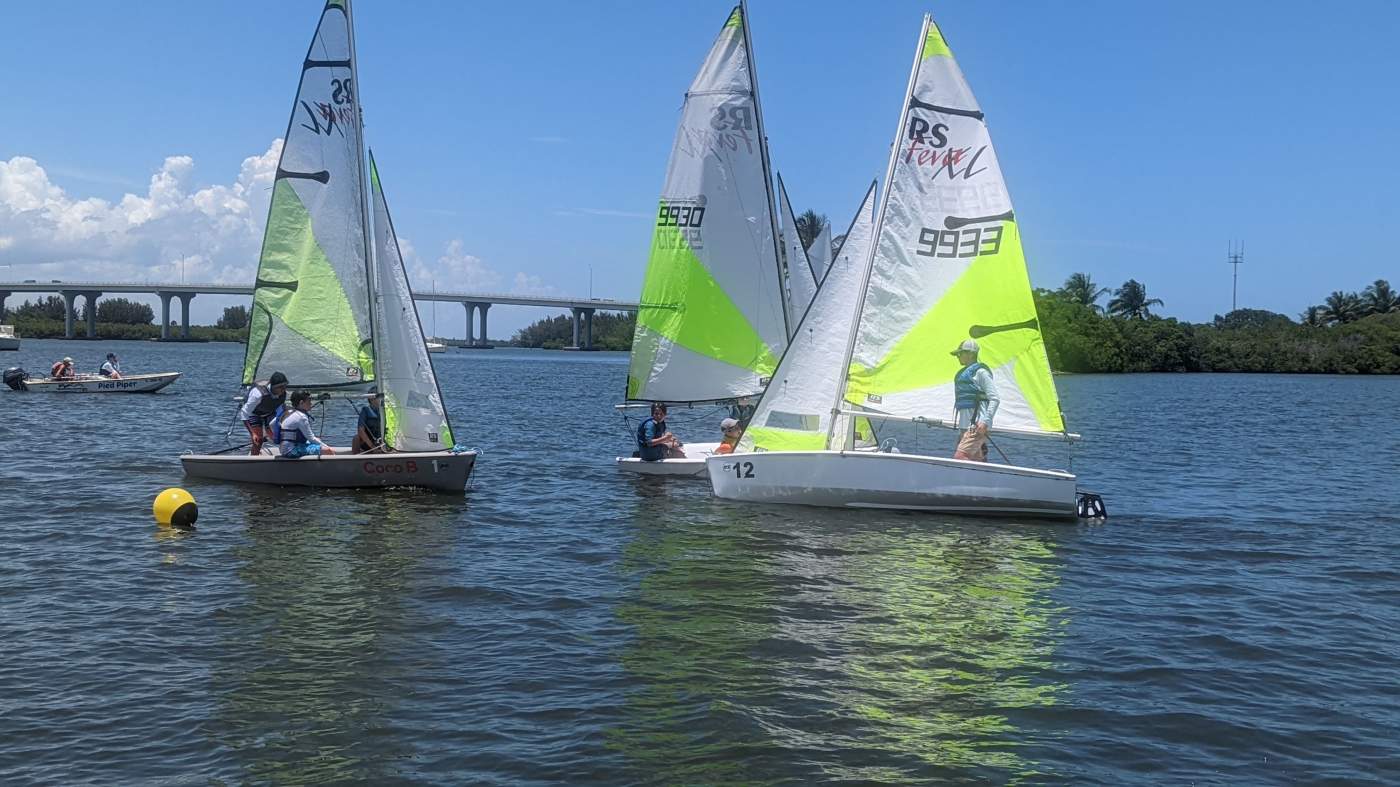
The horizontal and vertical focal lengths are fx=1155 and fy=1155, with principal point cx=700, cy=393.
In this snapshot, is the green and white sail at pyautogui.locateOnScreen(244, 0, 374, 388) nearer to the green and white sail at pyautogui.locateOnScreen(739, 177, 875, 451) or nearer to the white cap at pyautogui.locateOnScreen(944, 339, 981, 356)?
the green and white sail at pyautogui.locateOnScreen(739, 177, 875, 451)

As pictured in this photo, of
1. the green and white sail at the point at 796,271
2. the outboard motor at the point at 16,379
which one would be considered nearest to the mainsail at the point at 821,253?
the green and white sail at the point at 796,271

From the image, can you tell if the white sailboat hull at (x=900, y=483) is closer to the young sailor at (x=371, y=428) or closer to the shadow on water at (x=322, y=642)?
the shadow on water at (x=322, y=642)

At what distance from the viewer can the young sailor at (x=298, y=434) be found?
747 inches

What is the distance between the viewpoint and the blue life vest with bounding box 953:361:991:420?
17.2 m

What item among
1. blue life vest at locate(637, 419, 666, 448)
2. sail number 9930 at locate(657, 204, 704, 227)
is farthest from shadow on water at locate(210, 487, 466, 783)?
sail number 9930 at locate(657, 204, 704, 227)

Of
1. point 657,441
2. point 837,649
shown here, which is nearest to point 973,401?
point 657,441

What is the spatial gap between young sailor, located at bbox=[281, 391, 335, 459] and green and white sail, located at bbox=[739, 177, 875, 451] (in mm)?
7444

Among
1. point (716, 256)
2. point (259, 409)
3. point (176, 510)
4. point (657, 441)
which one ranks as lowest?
point (176, 510)

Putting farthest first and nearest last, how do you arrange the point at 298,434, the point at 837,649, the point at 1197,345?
1. the point at 1197,345
2. the point at 298,434
3. the point at 837,649

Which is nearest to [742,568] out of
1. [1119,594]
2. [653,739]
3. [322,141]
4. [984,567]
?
[984,567]

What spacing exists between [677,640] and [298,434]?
10553 mm

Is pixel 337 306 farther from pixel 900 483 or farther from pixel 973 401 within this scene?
pixel 973 401

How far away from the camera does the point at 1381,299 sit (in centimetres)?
13662

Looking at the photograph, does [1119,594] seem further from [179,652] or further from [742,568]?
[179,652]
